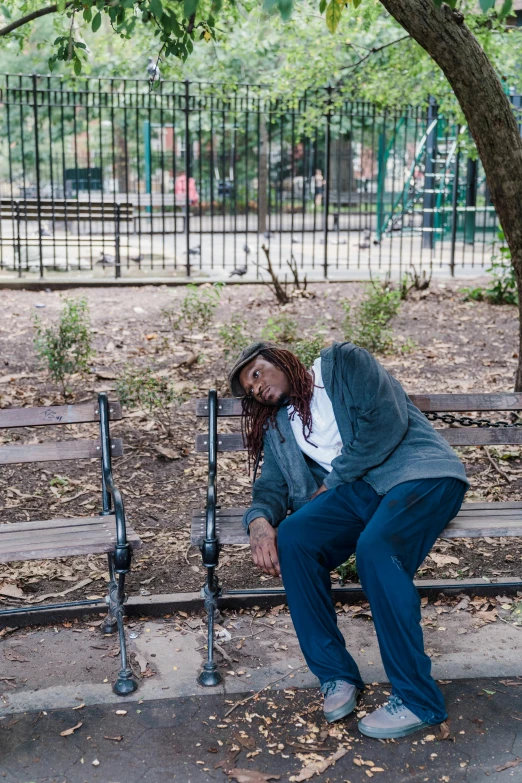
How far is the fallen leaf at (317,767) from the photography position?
305 cm

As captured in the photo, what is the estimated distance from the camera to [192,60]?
57.6 ft

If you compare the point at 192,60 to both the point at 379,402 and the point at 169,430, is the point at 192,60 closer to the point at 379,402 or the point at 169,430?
the point at 169,430

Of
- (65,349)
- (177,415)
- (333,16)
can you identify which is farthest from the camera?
(65,349)

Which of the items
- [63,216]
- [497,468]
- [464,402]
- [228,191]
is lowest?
[497,468]

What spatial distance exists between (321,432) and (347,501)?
320mm

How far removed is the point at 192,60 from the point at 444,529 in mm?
15711

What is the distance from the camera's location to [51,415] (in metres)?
4.05

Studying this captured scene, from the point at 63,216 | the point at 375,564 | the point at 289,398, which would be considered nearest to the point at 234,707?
the point at 375,564

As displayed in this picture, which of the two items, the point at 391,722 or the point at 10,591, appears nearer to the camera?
the point at 391,722

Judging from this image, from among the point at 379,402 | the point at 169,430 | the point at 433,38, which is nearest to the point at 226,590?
the point at 379,402

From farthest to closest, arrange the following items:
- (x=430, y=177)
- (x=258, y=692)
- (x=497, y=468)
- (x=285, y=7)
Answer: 1. (x=430, y=177)
2. (x=497, y=468)
3. (x=258, y=692)
4. (x=285, y=7)

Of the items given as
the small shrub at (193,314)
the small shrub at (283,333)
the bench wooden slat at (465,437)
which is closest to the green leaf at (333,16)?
the bench wooden slat at (465,437)

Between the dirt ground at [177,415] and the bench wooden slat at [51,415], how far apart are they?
0.90m

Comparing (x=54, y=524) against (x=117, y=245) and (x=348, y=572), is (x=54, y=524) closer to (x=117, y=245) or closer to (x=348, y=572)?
(x=348, y=572)
